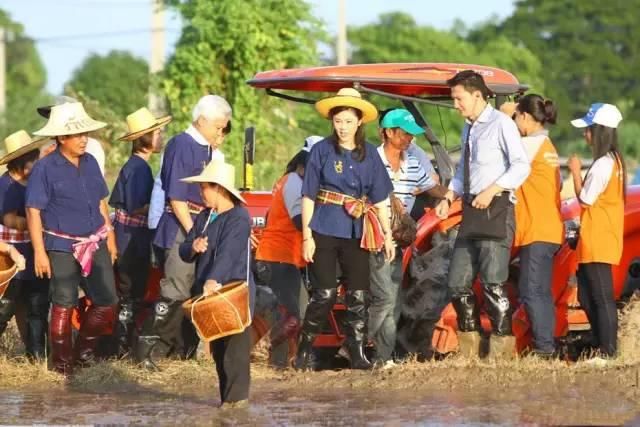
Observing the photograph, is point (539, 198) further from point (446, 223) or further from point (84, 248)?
point (84, 248)

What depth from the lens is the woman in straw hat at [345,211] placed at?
10.5 metres

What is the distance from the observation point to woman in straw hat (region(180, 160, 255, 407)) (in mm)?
9273

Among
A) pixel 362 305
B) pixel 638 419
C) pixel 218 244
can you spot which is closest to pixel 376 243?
pixel 362 305

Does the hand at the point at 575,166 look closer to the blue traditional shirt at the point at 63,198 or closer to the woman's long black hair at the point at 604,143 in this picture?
the woman's long black hair at the point at 604,143

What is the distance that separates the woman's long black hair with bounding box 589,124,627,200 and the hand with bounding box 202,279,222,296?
2838mm

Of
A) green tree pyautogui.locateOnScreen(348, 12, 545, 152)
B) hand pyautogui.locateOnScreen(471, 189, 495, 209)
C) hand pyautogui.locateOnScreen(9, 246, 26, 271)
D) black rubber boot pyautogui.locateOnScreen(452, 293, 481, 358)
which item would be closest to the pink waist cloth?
hand pyautogui.locateOnScreen(9, 246, 26, 271)

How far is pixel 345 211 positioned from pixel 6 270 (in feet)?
7.12

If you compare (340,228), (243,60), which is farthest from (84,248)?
(243,60)

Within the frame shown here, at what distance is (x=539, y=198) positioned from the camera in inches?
421

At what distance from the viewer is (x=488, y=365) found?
10.3 metres

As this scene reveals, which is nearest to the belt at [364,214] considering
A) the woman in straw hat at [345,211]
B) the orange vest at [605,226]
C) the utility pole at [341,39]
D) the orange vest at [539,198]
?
the woman in straw hat at [345,211]

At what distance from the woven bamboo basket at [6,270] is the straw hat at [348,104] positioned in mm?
2184

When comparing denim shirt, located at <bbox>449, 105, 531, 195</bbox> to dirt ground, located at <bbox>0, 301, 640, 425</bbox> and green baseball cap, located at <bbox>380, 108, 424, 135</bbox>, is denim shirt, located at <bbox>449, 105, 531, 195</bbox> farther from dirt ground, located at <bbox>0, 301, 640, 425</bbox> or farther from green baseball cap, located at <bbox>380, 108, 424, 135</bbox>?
dirt ground, located at <bbox>0, 301, 640, 425</bbox>

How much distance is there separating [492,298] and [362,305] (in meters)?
0.82
